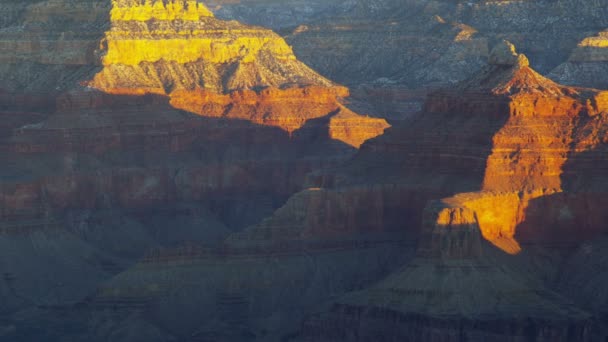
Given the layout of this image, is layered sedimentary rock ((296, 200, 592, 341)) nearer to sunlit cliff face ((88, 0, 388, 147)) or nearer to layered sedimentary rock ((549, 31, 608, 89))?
sunlit cliff face ((88, 0, 388, 147))

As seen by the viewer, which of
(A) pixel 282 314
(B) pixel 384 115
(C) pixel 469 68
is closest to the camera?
(A) pixel 282 314

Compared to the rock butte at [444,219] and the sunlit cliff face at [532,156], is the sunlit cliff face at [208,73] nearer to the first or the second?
the rock butte at [444,219]

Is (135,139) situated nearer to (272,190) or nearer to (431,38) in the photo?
(272,190)

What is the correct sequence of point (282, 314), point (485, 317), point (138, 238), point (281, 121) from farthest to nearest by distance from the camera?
point (281, 121), point (138, 238), point (282, 314), point (485, 317)

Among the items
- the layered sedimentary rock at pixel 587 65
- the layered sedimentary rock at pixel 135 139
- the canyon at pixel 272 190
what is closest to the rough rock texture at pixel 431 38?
the canyon at pixel 272 190

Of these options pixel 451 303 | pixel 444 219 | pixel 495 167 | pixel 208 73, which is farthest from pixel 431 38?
pixel 451 303

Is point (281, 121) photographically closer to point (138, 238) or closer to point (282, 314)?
point (138, 238)

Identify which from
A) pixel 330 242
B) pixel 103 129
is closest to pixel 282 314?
pixel 330 242

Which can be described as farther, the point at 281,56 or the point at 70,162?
the point at 281,56
